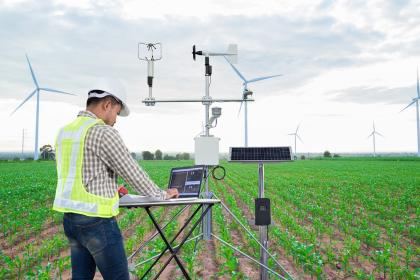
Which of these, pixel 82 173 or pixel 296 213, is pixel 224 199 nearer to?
pixel 296 213

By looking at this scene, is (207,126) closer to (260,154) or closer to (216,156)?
(216,156)

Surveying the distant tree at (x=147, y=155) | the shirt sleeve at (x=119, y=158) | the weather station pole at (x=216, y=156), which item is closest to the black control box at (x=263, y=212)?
the weather station pole at (x=216, y=156)

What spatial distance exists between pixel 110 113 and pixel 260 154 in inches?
108

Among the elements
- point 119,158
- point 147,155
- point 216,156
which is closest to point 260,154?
point 216,156

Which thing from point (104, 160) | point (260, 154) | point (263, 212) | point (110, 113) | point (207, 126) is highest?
point (207, 126)

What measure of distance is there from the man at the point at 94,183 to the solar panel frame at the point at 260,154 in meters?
2.55

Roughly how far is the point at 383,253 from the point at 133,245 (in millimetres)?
4242

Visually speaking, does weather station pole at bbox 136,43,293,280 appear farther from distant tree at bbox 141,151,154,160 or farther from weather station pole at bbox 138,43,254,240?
distant tree at bbox 141,151,154,160

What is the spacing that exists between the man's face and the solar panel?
249cm

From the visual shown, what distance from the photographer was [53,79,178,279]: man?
8.98 ft

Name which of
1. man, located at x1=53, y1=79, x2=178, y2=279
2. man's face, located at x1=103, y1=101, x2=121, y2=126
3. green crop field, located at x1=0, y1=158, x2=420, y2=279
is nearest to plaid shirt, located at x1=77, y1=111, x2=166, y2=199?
man, located at x1=53, y1=79, x2=178, y2=279

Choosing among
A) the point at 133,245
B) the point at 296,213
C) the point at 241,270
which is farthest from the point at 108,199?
the point at 296,213

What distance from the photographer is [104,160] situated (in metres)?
2.78

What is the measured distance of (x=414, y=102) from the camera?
50.8 metres
